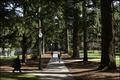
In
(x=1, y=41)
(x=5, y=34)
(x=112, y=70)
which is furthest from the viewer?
(x=5, y=34)

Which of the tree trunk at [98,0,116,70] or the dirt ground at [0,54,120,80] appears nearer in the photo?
the dirt ground at [0,54,120,80]

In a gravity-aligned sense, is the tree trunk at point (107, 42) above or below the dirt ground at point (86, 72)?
above

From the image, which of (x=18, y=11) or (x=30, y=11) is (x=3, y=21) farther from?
(x=30, y=11)

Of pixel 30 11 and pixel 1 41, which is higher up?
pixel 30 11

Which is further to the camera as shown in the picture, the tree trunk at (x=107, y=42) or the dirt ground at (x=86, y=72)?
the tree trunk at (x=107, y=42)

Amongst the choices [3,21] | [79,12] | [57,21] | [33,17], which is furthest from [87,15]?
[57,21]

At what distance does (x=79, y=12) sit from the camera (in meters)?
45.2

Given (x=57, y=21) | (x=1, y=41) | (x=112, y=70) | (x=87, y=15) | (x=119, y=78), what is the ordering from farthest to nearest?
(x=57, y=21) < (x=87, y=15) < (x=1, y=41) < (x=112, y=70) < (x=119, y=78)

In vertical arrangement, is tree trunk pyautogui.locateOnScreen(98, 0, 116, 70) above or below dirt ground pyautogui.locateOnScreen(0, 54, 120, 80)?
above

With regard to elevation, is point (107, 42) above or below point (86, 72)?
above

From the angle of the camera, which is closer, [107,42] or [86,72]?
[86,72]

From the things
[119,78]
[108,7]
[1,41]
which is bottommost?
[119,78]

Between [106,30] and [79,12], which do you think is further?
[79,12]

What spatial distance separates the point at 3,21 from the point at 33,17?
978 centimetres
